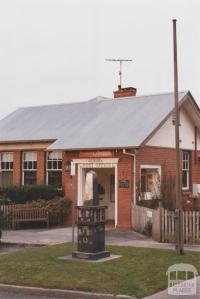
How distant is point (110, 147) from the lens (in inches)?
849

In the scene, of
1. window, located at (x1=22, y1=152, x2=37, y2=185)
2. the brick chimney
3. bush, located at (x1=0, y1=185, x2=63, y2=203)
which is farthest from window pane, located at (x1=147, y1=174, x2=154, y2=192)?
the brick chimney

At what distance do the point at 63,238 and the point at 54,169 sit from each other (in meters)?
7.34

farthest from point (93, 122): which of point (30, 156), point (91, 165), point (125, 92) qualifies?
point (125, 92)

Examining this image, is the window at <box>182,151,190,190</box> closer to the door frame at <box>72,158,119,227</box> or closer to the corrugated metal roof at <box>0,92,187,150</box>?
the corrugated metal roof at <box>0,92,187,150</box>

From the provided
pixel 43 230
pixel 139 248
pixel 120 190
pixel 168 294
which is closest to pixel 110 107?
pixel 120 190

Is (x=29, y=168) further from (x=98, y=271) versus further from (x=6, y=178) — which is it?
(x=98, y=271)

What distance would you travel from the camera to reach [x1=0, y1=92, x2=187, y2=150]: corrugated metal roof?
22266 mm

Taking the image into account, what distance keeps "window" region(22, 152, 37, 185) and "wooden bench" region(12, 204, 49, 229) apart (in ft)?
12.0

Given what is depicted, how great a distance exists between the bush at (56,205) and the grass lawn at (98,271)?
783cm

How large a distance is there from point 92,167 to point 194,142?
5976mm

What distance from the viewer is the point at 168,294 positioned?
980 cm

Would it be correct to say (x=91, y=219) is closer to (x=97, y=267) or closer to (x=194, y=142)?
(x=97, y=267)

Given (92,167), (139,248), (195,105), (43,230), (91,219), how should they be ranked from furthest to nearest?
(195,105)
(92,167)
(43,230)
(139,248)
(91,219)

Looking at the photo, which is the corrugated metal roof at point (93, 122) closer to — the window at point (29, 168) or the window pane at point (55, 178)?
the window at point (29, 168)
